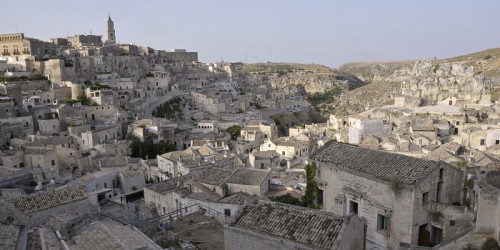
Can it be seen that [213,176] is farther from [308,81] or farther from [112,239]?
[308,81]

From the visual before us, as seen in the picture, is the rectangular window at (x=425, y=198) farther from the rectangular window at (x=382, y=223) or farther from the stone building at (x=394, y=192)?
the rectangular window at (x=382, y=223)

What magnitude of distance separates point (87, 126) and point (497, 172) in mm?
36444

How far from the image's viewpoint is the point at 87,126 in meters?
40.9

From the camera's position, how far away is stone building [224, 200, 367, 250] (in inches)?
403

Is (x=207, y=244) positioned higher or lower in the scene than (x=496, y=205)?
lower

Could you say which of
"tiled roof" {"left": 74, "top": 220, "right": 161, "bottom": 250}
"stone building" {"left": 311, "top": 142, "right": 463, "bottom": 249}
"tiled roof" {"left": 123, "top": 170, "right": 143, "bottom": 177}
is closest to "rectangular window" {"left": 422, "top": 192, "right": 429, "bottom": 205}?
"stone building" {"left": 311, "top": 142, "right": 463, "bottom": 249}

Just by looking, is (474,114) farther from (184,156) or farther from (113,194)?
(113,194)

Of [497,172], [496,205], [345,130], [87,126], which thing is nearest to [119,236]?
[496,205]

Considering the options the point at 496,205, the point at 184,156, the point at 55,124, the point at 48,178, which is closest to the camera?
the point at 496,205

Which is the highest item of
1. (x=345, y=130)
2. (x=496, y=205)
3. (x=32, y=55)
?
(x=32, y=55)

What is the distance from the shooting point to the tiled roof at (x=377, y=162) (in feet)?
44.0

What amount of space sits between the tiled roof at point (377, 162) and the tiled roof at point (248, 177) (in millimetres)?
6237

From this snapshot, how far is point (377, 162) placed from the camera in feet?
47.8

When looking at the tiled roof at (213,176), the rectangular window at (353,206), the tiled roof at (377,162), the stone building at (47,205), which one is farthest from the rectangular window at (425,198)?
the stone building at (47,205)
